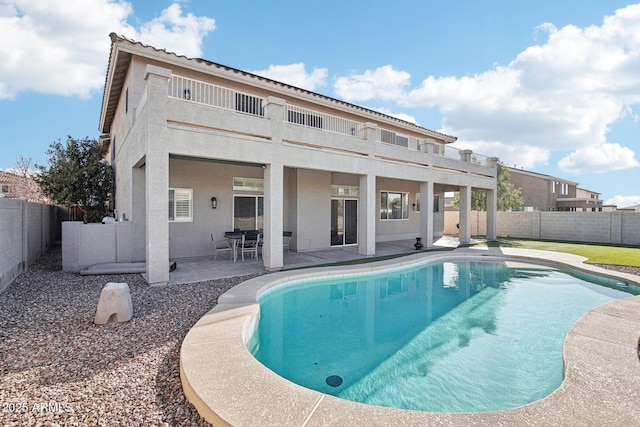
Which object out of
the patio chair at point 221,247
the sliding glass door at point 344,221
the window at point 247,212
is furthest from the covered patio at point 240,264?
the window at point 247,212

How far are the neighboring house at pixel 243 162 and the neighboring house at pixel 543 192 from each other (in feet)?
83.4

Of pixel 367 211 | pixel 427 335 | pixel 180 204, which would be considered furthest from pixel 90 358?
pixel 367 211

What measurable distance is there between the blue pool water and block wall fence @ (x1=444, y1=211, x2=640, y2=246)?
40.0ft

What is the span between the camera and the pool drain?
4660mm

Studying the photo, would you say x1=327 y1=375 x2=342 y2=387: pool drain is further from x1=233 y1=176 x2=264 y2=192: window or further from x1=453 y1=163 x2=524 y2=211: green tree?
x1=453 y1=163 x2=524 y2=211: green tree

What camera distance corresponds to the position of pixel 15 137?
109 feet

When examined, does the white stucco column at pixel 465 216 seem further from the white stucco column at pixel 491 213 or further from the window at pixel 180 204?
the window at pixel 180 204

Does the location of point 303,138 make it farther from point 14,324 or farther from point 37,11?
point 37,11

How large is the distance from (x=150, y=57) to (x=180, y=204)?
530cm

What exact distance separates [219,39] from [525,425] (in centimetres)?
1596

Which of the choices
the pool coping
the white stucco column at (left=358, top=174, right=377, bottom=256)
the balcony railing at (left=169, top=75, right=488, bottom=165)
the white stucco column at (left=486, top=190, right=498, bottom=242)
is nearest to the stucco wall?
the balcony railing at (left=169, top=75, right=488, bottom=165)

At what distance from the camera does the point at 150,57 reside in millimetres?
10820

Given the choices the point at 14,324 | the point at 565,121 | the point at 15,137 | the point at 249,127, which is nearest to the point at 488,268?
the point at 249,127

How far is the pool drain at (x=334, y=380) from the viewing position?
15.3 feet
